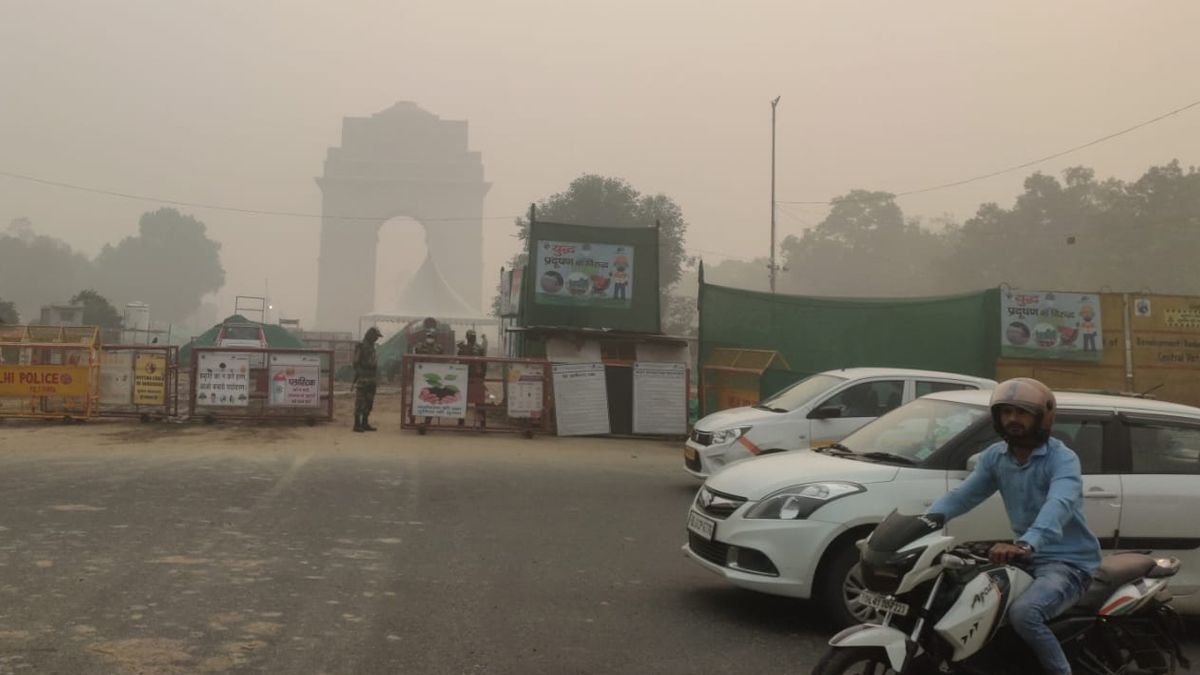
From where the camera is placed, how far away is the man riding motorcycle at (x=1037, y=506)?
3551 millimetres

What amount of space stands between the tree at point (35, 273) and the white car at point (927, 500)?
110 meters

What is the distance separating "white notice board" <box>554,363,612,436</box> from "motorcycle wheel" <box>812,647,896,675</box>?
41.4ft

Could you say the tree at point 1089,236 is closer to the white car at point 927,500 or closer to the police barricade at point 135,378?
the police barricade at point 135,378

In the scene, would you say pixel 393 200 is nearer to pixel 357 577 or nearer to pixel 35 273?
pixel 35 273

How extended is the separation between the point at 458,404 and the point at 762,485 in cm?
1057

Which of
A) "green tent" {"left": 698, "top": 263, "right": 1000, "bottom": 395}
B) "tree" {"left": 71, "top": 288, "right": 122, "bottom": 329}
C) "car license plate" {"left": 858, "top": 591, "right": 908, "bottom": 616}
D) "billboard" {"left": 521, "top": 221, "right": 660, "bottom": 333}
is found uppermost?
"tree" {"left": 71, "top": 288, "right": 122, "bottom": 329}

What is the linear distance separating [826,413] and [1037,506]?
228 inches

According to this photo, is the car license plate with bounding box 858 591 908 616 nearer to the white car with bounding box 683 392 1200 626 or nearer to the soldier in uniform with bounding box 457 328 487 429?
the white car with bounding box 683 392 1200 626

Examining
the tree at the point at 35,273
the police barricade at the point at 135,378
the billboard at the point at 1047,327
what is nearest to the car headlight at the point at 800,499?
the billboard at the point at 1047,327

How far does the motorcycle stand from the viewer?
3406mm

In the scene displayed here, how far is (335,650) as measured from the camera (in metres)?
4.79

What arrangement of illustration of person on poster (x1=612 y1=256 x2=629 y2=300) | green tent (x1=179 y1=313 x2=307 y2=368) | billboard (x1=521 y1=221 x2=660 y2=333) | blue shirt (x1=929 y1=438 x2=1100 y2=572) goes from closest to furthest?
blue shirt (x1=929 y1=438 x2=1100 y2=572), billboard (x1=521 y1=221 x2=660 y2=333), illustration of person on poster (x1=612 y1=256 x2=629 y2=300), green tent (x1=179 y1=313 x2=307 y2=368)

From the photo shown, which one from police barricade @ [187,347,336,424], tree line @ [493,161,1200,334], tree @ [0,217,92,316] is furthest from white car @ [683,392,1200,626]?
tree @ [0,217,92,316]

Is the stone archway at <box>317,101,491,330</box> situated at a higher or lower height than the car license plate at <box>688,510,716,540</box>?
higher
